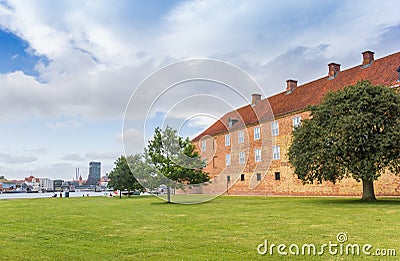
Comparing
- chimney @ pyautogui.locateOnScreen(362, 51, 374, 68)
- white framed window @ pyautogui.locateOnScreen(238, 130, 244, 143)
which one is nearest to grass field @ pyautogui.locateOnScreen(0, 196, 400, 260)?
chimney @ pyautogui.locateOnScreen(362, 51, 374, 68)

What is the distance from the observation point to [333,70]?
4947 centimetres

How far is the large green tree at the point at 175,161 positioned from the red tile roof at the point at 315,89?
5547mm

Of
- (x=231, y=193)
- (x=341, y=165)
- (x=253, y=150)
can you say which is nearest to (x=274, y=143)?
(x=253, y=150)

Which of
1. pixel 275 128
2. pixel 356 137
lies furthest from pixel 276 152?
pixel 356 137

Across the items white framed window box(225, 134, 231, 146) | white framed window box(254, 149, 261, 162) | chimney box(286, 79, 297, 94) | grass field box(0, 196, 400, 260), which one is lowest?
grass field box(0, 196, 400, 260)

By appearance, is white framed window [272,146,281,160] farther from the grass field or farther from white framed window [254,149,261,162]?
the grass field

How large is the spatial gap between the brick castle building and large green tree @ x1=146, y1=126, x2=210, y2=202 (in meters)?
6.30

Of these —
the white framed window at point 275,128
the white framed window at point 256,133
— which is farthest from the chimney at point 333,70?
the white framed window at point 256,133

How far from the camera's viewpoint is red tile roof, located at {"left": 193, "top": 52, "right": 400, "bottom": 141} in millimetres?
40466

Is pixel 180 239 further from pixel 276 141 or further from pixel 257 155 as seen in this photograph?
pixel 257 155

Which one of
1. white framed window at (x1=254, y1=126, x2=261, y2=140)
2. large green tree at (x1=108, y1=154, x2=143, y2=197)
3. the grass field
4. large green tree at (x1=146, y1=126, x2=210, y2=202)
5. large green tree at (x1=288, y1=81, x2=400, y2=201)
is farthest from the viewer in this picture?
large green tree at (x1=108, y1=154, x2=143, y2=197)

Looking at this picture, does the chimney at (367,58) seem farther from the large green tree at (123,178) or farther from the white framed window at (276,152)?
the large green tree at (123,178)

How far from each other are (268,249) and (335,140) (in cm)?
2059

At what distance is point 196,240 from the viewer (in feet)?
36.9
